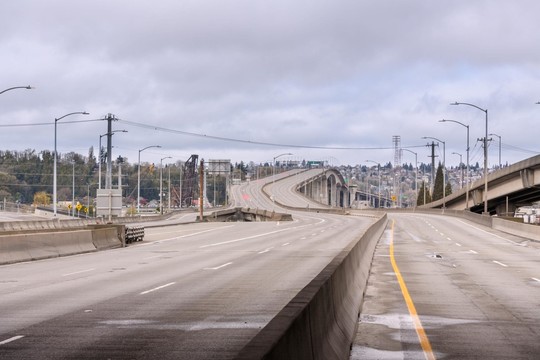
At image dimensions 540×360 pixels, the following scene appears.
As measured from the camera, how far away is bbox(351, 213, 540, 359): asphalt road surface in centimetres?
1172

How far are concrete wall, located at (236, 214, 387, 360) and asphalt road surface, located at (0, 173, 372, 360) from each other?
4.46 ft

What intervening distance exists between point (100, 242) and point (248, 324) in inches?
1058

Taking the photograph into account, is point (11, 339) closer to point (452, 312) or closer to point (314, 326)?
point (314, 326)

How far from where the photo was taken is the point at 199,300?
17219 mm

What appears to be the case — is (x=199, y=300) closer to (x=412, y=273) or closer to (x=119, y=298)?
(x=119, y=298)

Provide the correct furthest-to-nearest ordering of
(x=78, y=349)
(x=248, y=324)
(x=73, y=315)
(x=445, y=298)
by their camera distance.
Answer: (x=445, y=298) < (x=73, y=315) < (x=248, y=324) < (x=78, y=349)

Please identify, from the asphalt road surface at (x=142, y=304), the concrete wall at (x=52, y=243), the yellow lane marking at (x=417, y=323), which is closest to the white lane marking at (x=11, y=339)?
the asphalt road surface at (x=142, y=304)

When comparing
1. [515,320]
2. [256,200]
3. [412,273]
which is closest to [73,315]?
[515,320]

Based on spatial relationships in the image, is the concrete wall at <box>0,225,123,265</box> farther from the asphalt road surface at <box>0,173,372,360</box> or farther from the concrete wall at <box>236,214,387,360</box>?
the concrete wall at <box>236,214,387,360</box>

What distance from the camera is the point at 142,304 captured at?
54.0 ft

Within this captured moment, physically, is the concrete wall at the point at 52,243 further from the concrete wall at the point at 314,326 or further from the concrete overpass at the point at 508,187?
the concrete overpass at the point at 508,187

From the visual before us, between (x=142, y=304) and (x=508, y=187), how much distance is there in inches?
3325

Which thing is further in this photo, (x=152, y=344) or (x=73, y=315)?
(x=73, y=315)

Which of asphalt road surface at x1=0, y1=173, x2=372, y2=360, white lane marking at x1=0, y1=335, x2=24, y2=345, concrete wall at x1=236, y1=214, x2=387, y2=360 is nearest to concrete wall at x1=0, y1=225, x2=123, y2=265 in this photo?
asphalt road surface at x1=0, y1=173, x2=372, y2=360
